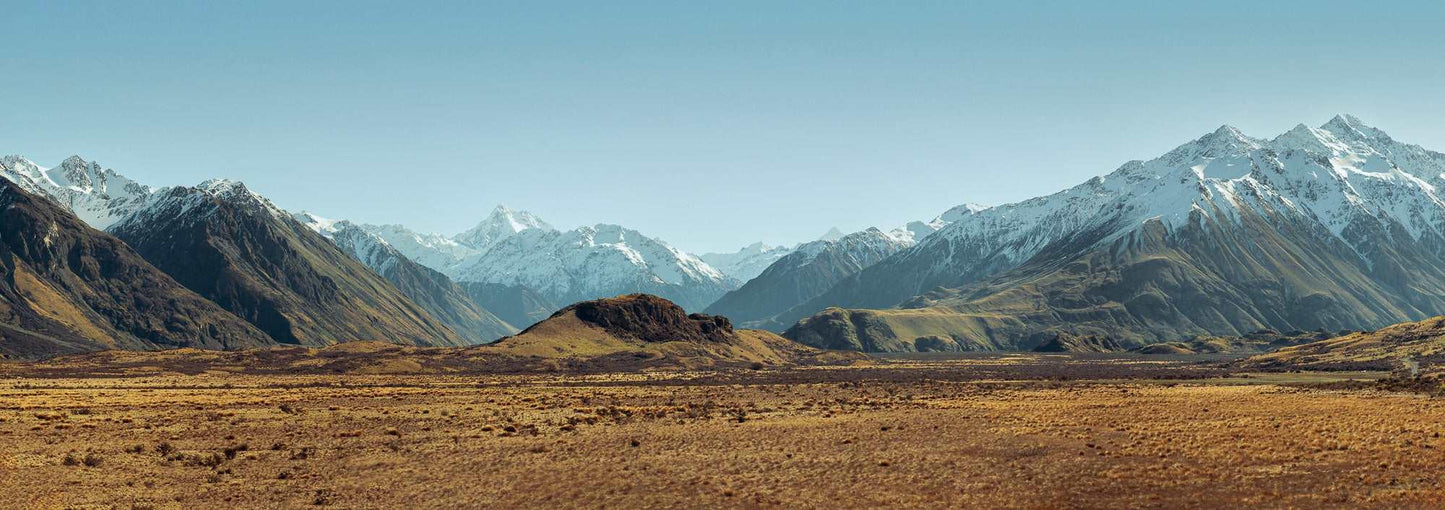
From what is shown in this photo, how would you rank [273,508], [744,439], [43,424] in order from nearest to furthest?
[273,508] → [744,439] → [43,424]

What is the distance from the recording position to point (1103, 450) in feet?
190

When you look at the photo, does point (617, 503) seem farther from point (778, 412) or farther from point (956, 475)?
point (778, 412)

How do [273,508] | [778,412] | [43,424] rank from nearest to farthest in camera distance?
[273,508]
[43,424]
[778,412]

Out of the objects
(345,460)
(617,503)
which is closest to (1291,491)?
(617,503)

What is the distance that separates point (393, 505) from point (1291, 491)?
38664mm

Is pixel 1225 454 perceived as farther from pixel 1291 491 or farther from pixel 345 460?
pixel 345 460

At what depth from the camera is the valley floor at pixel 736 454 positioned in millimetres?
46625

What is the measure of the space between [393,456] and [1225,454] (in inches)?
1769

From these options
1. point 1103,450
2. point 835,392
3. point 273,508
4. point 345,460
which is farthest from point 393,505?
point 835,392

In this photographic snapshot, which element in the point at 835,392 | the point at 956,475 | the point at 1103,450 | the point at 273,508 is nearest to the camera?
the point at 273,508

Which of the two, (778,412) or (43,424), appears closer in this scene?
(43,424)

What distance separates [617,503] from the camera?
152ft

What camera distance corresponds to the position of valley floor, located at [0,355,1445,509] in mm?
46625

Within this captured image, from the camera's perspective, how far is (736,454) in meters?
59.9
